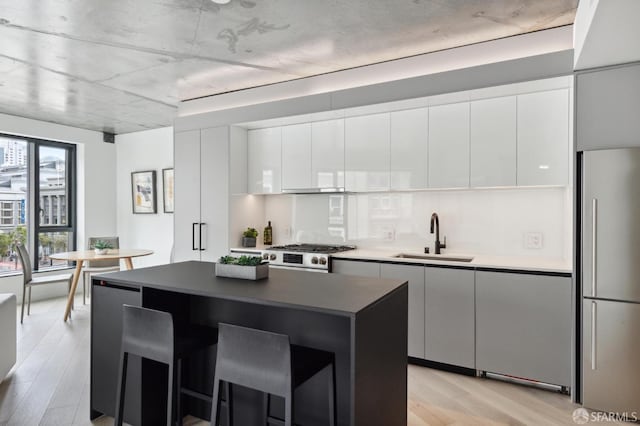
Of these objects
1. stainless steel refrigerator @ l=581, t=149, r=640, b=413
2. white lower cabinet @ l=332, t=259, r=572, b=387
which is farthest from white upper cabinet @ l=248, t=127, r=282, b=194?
stainless steel refrigerator @ l=581, t=149, r=640, b=413

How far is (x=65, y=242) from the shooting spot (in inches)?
248

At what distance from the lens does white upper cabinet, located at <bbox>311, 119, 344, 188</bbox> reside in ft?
13.3

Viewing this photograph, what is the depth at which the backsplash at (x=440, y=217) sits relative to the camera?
134 inches

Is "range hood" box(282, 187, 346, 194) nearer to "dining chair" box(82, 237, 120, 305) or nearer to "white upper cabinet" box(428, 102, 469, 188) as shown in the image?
"white upper cabinet" box(428, 102, 469, 188)

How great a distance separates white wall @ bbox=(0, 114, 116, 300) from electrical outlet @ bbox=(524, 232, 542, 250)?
240 inches

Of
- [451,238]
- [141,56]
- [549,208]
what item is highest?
[141,56]

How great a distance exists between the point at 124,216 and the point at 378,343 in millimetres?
5936

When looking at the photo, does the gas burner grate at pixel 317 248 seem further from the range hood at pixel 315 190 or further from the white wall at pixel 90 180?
the white wall at pixel 90 180

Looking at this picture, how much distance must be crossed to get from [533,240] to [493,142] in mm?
918

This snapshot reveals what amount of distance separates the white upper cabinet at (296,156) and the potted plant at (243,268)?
74.9 inches

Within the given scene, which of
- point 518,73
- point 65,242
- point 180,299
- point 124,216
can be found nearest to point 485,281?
point 518,73

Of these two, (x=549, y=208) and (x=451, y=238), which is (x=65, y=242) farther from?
(x=549, y=208)

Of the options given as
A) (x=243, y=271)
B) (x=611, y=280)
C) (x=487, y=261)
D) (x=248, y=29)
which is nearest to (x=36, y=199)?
(x=248, y=29)

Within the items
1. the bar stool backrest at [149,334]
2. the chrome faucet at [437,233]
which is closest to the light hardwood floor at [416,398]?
the bar stool backrest at [149,334]
